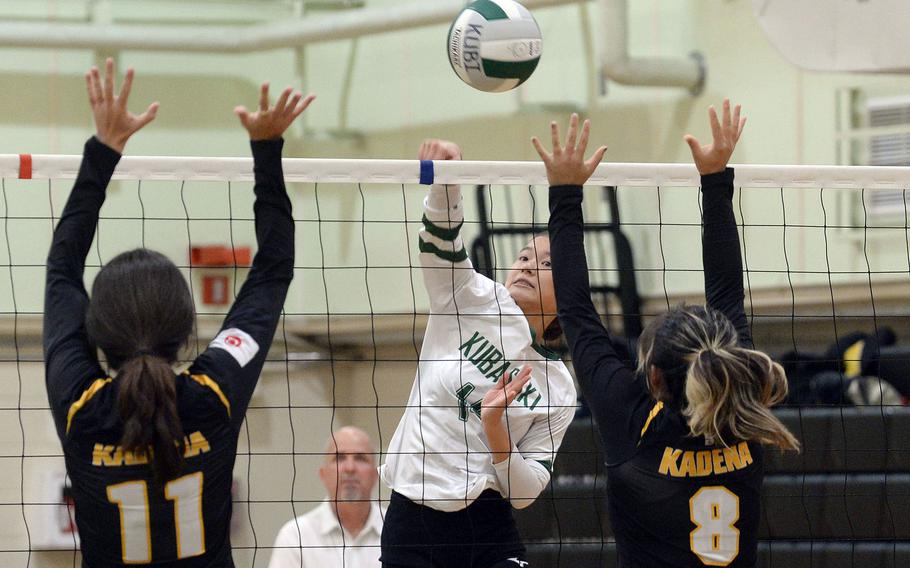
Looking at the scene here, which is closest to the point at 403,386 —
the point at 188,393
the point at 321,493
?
the point at 321,493

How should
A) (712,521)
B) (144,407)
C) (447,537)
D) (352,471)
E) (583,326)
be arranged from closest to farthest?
(144,407) → (712,521) → (583,326) → (447,537) → (352,471)

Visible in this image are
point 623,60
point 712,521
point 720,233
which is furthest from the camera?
point 623,60

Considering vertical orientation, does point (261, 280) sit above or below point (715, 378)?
above

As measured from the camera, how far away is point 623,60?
7.82 meters

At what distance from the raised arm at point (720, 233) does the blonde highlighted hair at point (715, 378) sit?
196 millimetres

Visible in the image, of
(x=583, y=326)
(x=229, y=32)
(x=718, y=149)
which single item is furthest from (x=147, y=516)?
(x=229, y=32)

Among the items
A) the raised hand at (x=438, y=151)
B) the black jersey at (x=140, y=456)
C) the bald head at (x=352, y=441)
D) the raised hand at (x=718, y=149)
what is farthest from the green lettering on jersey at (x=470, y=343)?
the bald head at (x=352, y=441)

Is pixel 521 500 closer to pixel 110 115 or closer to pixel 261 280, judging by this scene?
pixel 261 280

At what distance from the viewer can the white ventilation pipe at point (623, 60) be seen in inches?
309

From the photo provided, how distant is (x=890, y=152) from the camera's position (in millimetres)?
7387

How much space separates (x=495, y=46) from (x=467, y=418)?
1.20 metres

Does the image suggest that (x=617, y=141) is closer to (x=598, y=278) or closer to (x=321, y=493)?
(x=598, y=278)

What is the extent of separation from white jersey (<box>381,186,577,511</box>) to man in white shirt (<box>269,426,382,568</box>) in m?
1.57

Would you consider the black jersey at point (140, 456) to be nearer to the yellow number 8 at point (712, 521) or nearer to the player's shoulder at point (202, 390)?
the player's shoulder at point (202, 390)
